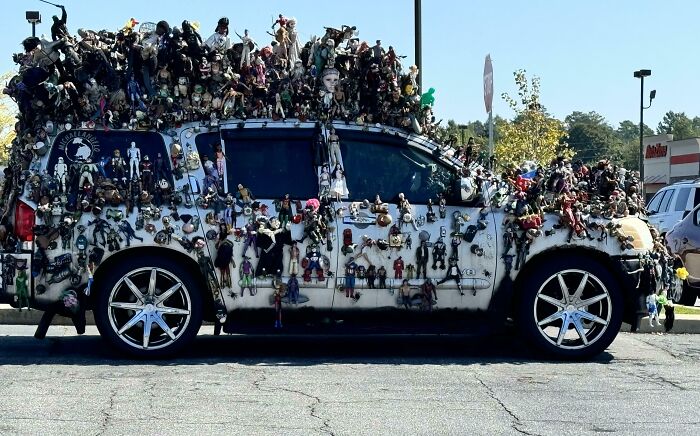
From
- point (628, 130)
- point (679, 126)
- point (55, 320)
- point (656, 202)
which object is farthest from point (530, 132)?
point (628, 130)

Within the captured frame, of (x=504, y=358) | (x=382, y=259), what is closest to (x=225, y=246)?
(x=382, y=259)

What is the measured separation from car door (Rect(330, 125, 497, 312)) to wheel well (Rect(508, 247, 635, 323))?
26 centimetres

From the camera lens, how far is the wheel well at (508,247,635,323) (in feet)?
27.1

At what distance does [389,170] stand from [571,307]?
5.77ft

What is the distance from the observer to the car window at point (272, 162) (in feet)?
26.8

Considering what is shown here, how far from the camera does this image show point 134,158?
26.8 ft

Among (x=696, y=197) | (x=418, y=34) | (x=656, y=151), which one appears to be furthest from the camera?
(x=656, y=151)

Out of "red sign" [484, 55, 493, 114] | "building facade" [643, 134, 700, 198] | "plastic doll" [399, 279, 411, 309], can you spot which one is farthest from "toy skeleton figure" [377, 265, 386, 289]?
"building facade" [643, 134, 700, 198]

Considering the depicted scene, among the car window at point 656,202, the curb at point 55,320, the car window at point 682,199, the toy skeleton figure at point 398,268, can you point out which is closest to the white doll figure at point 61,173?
the toy skeleton figure at point 398,268

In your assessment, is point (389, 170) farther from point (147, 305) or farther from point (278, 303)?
point (147, 305)

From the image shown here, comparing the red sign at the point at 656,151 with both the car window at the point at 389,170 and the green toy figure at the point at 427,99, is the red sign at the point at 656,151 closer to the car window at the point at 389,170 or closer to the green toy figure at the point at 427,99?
the green toy figure at the point at 427,99

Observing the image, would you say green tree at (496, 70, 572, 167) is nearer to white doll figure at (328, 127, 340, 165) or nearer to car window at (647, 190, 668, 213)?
car window at (647, 190, 668, 213)

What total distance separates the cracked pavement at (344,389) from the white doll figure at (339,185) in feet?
4.22

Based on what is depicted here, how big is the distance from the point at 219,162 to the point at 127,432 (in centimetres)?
286
